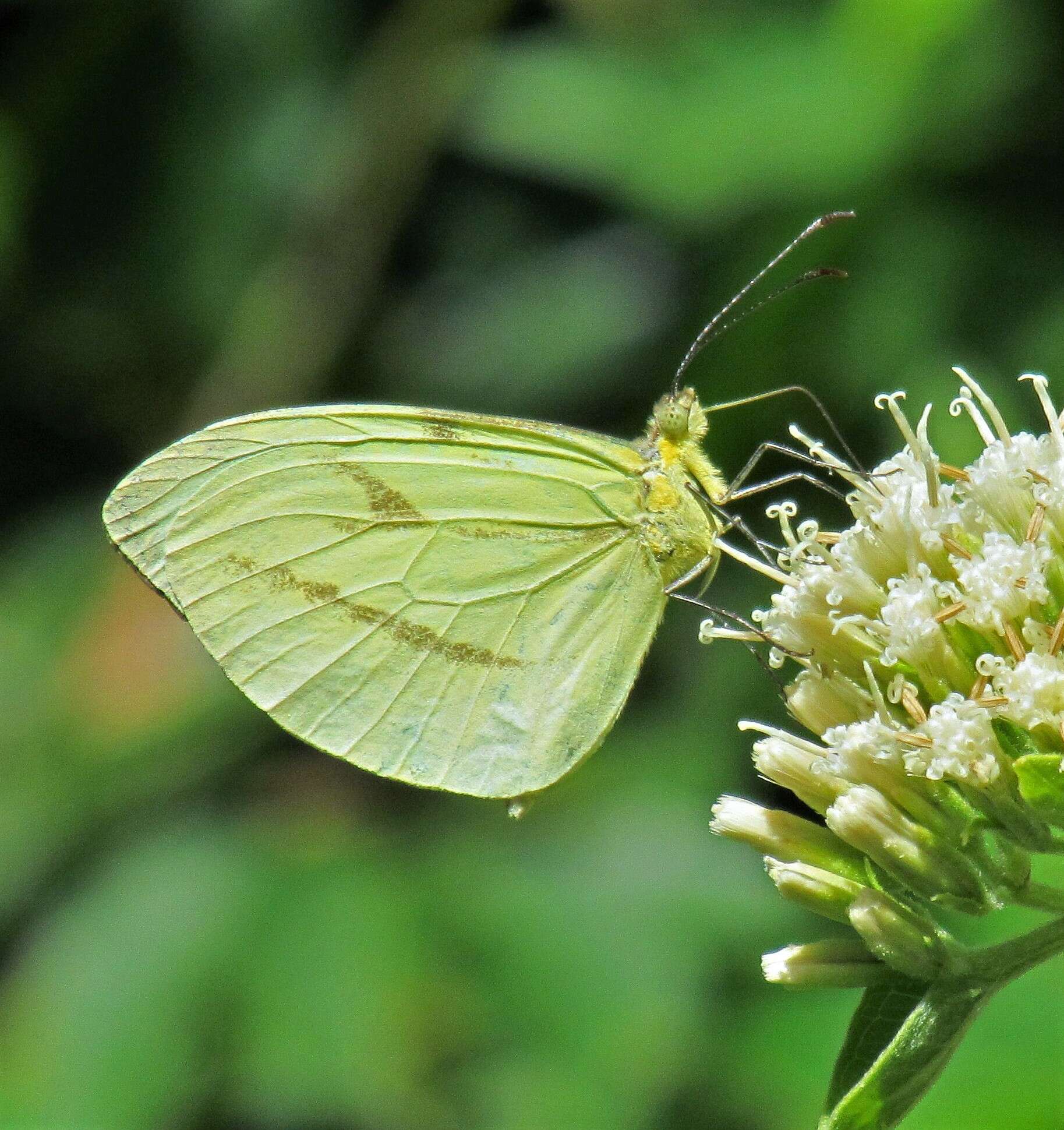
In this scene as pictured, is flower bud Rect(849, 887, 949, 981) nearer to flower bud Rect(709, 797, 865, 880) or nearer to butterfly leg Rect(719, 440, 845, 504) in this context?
flower bud Rect(709, 797, 865, 880)

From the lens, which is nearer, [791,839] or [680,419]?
[791,839]

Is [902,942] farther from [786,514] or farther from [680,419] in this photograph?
[680,419]

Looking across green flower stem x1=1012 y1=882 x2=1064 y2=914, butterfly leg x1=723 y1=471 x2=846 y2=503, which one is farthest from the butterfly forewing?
green flower stem x1=1012 y1=882 x2=1064 y2=914

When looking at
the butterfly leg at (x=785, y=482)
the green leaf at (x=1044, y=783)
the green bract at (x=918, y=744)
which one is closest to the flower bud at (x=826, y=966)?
the green bract at (x=918, y=744)

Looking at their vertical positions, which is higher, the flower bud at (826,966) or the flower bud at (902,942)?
the flower bud at (902,942)

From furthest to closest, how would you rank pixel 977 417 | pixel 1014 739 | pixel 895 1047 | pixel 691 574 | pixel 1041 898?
pixel 691 574
pixel 977 417
pixel 1014 739
pixel 1041 898
pixel 895 1047

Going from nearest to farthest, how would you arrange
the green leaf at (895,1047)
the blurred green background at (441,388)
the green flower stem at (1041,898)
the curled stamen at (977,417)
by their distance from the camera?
the green leaf at (895,1047) < the green flower stem at (1041,898) < the curled stamen at (977,417) < the blurred green background at (441,388)

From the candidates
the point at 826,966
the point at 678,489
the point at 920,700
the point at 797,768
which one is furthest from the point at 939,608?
the point at 678,489

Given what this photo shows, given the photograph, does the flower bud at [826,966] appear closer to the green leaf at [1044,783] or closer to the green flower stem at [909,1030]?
the green flower stem at [909,1030]

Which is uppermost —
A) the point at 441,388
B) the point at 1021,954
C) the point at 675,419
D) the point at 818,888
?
the point at 675,419
